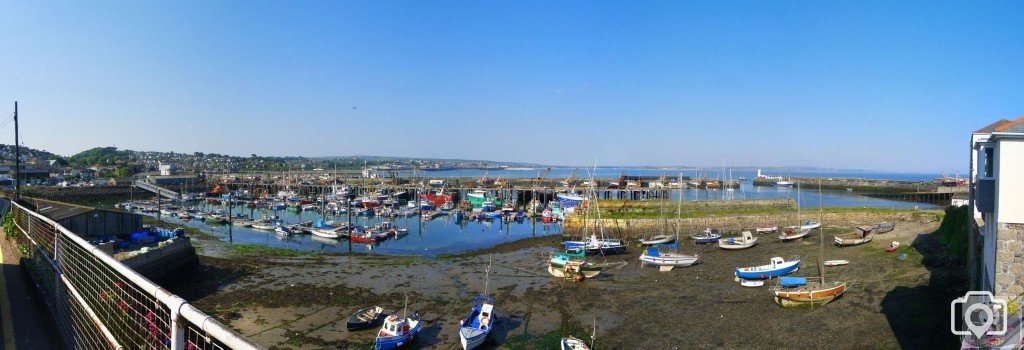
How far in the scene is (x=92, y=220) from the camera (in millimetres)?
20719

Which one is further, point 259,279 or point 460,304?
point 259,279

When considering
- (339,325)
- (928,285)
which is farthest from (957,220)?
(339,325)

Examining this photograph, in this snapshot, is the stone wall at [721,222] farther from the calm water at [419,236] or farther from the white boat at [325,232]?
the white boat at [325,232]

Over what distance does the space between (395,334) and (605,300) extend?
878cm

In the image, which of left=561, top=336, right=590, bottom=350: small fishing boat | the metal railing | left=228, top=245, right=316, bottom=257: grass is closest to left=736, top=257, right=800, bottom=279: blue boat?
left=561, top=336, right=590, bottom=350: small fishing boat

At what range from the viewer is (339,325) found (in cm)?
1639

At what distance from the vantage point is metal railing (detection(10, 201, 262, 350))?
2748 mm

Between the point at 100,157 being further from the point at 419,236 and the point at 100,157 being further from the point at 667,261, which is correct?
the point at 667,261

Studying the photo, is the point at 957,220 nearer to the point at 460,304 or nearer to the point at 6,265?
the point at 460,304

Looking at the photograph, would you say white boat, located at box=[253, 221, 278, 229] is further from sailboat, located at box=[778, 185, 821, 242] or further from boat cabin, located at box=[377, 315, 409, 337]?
sailboat, located at box=[778, 185, 821, 242]

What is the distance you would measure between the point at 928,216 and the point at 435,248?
1305 inches

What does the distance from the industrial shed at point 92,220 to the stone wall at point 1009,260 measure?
2578cm

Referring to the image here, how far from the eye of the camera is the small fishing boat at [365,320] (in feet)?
51.5

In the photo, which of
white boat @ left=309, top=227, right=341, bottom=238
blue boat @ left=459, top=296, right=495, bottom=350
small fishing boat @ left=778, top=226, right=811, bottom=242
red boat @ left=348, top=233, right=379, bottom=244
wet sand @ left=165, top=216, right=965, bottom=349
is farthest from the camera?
white boat @ left=309, top=227, right=341, bottom=238
